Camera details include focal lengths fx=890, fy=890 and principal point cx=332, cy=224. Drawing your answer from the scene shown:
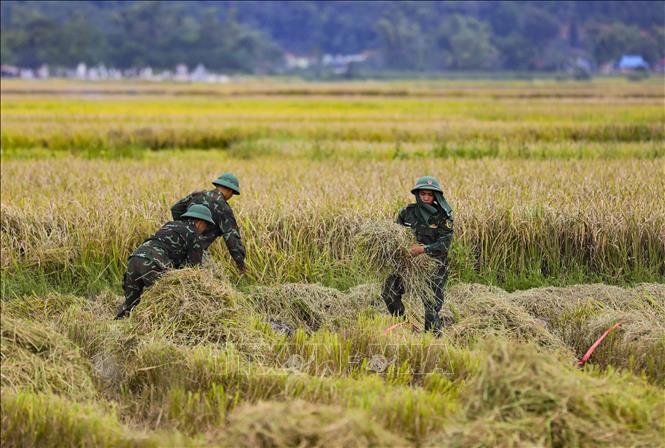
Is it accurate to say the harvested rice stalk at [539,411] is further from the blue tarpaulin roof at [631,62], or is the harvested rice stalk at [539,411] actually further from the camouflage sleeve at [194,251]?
the blue tarpaulin roof at [631,62]

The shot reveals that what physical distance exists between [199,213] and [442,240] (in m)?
1.65

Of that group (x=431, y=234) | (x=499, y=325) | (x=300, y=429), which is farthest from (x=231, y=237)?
(x=300, y=429)

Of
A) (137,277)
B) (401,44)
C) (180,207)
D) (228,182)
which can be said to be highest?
(228,182)

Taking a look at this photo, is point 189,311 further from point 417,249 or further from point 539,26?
point 539,26

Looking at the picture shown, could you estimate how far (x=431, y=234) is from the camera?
6129 millimetres

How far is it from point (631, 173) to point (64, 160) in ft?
27.1

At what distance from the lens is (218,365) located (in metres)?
5.07

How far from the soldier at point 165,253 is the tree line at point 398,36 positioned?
3200 inches

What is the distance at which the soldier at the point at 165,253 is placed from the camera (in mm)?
5797

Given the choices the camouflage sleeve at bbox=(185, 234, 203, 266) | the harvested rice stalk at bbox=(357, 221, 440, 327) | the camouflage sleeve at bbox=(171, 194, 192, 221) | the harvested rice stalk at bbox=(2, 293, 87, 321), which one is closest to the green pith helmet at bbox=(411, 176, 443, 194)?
the harvested rice stalk at bbox=(357, 221, 440, 327)

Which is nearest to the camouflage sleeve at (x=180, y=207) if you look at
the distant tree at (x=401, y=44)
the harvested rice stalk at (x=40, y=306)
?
the harvested rice stalk at (x=40, y=306)

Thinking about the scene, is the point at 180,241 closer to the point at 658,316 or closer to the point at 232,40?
the point at 658,316

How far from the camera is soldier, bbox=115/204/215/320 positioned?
5.80 meters

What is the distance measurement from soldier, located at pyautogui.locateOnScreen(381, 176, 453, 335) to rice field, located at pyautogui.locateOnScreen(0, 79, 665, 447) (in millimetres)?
118
